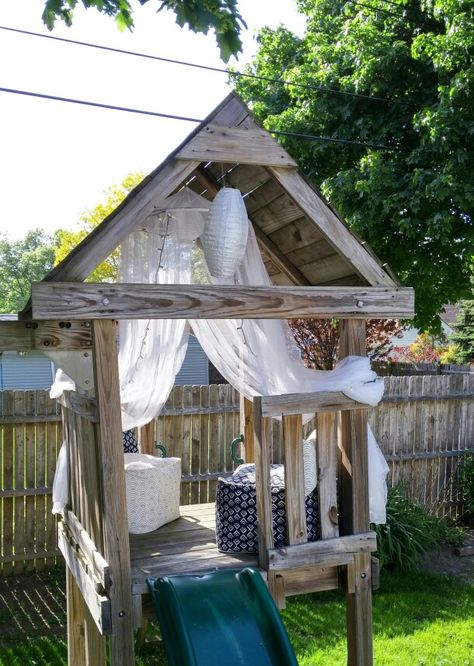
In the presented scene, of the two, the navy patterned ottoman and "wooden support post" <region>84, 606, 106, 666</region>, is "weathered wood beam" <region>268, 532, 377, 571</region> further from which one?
"wooden support post" <region>84, 606, 106, 666</region>

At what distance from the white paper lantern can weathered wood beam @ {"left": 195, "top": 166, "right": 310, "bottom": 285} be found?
696 mm

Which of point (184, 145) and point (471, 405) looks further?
point (471, 405)

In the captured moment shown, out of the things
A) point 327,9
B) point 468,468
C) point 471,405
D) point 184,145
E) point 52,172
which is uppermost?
point 52,172

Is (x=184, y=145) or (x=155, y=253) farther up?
(x=184, y=145)

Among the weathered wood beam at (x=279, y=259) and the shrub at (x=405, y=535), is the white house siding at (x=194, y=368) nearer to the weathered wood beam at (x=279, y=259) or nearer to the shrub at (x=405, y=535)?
the shrub at (x=405, y=535)

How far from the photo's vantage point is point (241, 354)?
15.6 ft

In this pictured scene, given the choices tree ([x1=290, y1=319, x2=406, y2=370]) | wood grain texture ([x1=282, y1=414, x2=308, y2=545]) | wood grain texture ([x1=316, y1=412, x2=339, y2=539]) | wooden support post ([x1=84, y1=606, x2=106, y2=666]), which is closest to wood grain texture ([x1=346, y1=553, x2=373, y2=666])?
wood grain texture ([x1=316, y1=412, x2=339, y2=539])

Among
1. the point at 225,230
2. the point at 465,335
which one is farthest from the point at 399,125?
the point at 465,335

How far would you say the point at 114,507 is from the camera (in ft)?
10.9

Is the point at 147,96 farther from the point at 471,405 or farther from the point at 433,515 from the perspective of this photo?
the point at 433,515

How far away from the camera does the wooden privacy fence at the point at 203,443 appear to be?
650 cm

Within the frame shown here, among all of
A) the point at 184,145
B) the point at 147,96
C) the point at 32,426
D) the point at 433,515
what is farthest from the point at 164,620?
the point at 147,96

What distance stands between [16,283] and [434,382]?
41.4 metres

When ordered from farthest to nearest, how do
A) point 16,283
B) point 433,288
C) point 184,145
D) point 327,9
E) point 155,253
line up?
point 16,283 < point 327,9 < point 433,288 < point 155,253 < point 184,145
